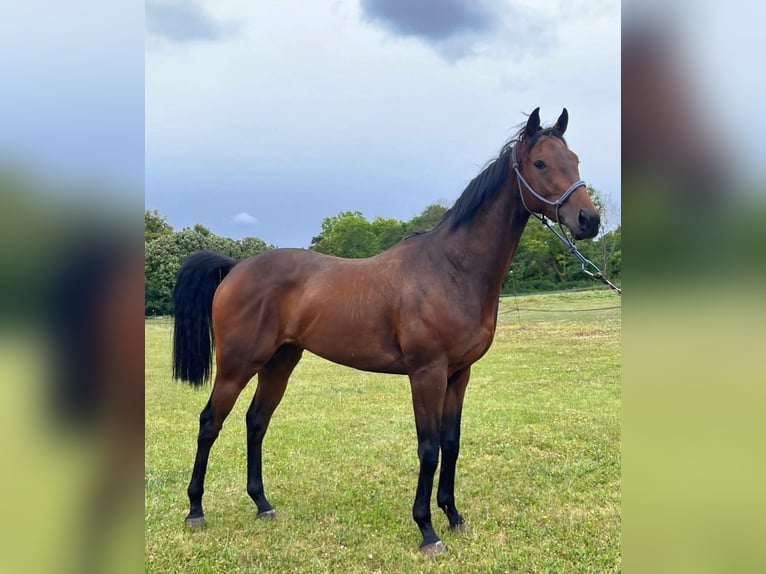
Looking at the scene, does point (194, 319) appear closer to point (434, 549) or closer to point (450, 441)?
point (450, 441)

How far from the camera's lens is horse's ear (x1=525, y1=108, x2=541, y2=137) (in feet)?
10.5

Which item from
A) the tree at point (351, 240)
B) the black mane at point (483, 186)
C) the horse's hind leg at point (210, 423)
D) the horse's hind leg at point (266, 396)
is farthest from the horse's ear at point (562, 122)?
the tree at point (351, 240)

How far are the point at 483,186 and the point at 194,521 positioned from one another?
3.27 m

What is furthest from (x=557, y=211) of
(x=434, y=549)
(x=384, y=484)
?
(x=384, y=484)

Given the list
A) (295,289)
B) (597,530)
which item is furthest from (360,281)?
(597,530)

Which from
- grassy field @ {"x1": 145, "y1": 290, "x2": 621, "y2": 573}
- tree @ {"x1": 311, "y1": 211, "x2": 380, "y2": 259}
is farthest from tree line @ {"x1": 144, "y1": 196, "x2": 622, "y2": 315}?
grassy field @ {"x1": 145, "y1": 290, "x2": 621, "y2": 573}

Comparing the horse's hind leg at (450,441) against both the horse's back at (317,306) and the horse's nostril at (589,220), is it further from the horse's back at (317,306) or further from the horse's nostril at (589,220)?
the horse's nostril at (589,220)

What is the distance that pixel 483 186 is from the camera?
3553 millimetres

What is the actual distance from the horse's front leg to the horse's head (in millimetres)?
1261

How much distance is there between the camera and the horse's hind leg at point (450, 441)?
372cm

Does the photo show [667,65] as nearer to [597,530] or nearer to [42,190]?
[42,190]

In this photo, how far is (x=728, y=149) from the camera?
2.89ft

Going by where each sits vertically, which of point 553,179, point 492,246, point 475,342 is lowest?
point 475,342

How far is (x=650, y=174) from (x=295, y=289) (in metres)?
3.15
